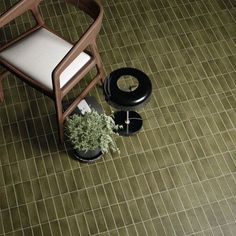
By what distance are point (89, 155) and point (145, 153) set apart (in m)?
0.45

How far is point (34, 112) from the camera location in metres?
3.17

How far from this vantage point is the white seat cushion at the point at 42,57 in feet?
8.68

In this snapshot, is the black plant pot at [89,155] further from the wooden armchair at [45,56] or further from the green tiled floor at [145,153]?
the wooden armchair at [45,56]

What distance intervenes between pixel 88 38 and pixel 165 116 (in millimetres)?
1099

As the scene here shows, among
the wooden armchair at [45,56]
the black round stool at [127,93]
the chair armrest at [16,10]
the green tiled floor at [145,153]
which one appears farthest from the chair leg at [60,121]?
the chair armrest at [16,10]

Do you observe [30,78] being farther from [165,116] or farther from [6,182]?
[165,116]

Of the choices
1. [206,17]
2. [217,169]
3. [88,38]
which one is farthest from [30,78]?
[206,17]

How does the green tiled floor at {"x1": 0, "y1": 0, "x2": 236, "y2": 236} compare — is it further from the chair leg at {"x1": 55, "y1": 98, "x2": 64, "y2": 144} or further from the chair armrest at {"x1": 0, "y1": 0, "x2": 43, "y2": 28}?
the chair armrest at {"x1": 0, "y1": 0, "x2": 43, "y2": 28}

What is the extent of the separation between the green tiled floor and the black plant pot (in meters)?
0.06

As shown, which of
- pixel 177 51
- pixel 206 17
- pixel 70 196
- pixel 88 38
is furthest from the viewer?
pixel 206 17

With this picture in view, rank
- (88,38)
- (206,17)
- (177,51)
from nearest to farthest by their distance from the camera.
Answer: (88,38) < (177,51) < (206,17)

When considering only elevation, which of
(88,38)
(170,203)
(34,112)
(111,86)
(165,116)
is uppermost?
(88,38)

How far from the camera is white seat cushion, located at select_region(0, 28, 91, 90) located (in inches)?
104

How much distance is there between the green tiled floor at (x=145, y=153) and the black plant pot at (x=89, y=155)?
0.19 ft
